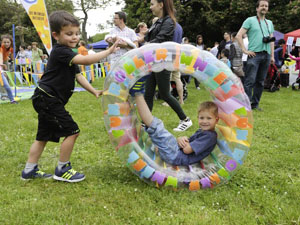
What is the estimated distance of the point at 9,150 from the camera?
3.92m

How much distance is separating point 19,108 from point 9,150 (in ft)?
10.5

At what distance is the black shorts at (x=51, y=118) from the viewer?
2836 millimetres

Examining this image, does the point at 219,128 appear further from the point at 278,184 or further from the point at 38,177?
the point at 38,177

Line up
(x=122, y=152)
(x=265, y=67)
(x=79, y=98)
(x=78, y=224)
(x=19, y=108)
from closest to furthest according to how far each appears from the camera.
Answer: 1. (x=78, y=224)
2. (x=122, y=152)
3. (x=265, y=67)
4. (x=19, y=108)
5. (x=79, y=98)

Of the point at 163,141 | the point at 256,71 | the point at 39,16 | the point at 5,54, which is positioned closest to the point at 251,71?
the point at 256,71

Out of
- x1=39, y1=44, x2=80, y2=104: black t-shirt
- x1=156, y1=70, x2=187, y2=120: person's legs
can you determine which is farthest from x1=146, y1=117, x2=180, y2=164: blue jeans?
x1=156, y1=70, x2=187, y2=120: person's legs

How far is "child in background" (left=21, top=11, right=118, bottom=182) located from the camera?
107 inches

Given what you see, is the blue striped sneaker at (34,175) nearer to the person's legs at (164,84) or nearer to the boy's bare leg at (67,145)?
the boy's bare leg at (67,145)

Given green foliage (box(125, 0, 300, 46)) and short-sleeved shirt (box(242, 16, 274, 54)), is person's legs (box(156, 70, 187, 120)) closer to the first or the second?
short-sleeved shirt (box(242, 16, 274, 54))

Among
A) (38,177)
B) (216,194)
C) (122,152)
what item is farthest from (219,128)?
(38,177)

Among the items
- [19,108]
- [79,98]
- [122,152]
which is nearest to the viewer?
[122,152]

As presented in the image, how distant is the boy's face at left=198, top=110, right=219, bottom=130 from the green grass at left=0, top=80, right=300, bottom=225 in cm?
62

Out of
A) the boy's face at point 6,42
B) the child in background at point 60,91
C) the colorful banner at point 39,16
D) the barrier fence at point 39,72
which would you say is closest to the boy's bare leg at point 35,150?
the child in background at point 60,91

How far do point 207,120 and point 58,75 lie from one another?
158 cm
